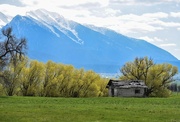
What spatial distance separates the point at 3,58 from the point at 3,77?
5598 millimetres

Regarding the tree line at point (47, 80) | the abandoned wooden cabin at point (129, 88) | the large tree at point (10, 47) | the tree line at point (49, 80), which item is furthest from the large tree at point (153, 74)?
the large tree at point (10, 47)

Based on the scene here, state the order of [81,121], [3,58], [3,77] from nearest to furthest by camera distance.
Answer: [81,121], [3,77], [3,58]

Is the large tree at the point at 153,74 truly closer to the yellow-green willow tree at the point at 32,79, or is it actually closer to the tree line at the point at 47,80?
the tree line at the point at 47,80

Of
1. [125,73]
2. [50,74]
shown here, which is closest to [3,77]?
[50,74]

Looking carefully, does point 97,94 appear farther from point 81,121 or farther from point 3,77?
point 81,121

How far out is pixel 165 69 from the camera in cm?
10962

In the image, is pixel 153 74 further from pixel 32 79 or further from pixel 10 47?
pixel 10 47

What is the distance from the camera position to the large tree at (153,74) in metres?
108

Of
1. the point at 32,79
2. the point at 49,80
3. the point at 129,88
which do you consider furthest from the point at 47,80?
the point at 129,88

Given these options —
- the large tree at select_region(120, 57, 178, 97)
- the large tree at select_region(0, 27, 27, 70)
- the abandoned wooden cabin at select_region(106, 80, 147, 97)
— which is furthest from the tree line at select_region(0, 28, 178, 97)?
the abandoned wooden cabin at select_region(106, 80, 147, 97)

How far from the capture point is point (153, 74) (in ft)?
356

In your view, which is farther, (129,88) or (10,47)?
(129,88)

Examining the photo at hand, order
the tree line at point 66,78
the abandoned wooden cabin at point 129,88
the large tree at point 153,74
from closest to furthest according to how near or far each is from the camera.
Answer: the tree line at point 66,78
the abandoned wooden cabin at point 129,88
the large tree at point 153,74

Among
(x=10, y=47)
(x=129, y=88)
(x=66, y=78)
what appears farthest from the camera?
(x=66, y=78)
